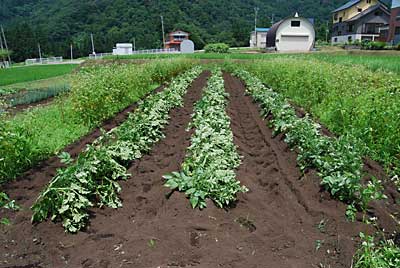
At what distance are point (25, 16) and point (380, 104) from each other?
98.1m

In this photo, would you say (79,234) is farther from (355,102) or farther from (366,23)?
(366,23)

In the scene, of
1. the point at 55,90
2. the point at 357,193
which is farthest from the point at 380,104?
the point at 55,90

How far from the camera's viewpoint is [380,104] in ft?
20.8

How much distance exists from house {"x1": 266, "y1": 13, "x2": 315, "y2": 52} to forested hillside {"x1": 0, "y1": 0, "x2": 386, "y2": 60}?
77.4 ft

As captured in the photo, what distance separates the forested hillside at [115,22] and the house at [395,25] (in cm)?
3551

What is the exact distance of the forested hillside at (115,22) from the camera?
6975 centimetres

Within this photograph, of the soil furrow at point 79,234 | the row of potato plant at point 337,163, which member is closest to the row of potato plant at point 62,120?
the soil furrow at point 79,234

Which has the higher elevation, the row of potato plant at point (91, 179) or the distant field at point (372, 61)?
the distant field at point (372, 61)

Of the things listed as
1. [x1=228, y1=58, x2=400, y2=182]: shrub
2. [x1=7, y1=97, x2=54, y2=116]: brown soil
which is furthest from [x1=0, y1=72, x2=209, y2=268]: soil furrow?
[x1=7, y1=97, x2=54, y2=116]: brown soil

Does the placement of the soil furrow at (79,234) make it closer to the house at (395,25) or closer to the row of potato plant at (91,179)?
the row of potato plant at (91,179)

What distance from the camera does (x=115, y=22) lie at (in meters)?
76.0

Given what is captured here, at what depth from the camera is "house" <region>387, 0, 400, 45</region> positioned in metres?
39.0

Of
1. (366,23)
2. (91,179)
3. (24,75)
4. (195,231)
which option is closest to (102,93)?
(91,179)

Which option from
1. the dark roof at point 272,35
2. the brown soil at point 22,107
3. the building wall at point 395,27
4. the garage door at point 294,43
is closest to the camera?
the brown soil at point 22,107
